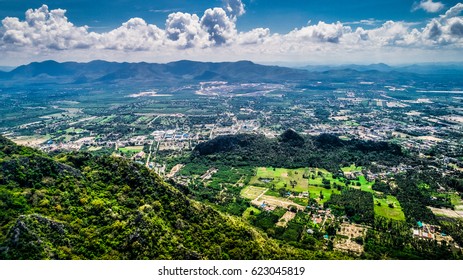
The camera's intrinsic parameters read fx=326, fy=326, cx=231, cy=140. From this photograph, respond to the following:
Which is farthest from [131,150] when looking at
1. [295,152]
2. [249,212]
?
[249,212]

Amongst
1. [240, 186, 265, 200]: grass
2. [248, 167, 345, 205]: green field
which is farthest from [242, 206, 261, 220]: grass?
[248, 167, 345, 205]: green field

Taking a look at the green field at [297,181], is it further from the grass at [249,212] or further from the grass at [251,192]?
the grass at [249,212]

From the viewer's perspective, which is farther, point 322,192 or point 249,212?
point 322,192

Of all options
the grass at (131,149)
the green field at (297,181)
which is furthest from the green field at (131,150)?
the green field at (297,181)

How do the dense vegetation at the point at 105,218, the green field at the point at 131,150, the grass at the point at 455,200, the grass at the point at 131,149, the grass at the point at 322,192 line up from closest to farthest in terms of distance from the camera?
the dense vegetation at the point at 105,218 < the grass at the point at 455,200 < the grass at the point at 322,192 < the green field at the point at 131,150 < the grass at the point at 131,149

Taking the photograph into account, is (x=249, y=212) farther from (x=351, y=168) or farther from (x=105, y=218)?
(x=351, y=168)

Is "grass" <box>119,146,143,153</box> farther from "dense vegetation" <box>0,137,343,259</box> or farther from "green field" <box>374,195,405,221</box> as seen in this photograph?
"green field" <box>374,195,405,221</box>
